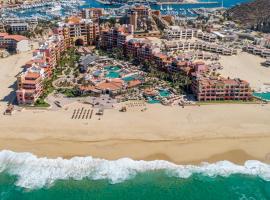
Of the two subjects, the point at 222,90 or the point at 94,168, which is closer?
the point at 94,168

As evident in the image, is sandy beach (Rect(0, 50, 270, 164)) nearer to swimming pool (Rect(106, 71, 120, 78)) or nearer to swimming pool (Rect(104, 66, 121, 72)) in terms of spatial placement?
swimming pool (Rect(106, 71, 120, 78))

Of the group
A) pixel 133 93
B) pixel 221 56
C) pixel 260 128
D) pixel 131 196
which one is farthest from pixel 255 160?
pixel 221 56

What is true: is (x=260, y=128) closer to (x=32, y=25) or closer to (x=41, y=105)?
(x=41, y=105)

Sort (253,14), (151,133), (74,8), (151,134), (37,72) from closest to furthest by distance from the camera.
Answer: (151,134) → (151,133) → (37,72) → (253,14) → (74,8)

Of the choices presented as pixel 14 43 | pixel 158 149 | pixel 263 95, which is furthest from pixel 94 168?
pixel 14 43

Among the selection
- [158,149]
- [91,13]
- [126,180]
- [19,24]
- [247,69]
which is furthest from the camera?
[91,13]

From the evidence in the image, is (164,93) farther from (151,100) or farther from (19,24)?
(19,24)
